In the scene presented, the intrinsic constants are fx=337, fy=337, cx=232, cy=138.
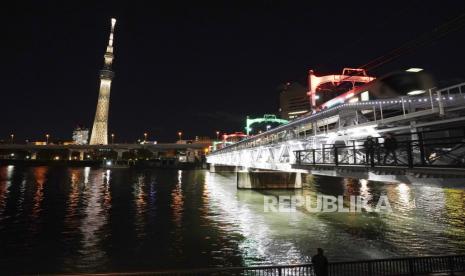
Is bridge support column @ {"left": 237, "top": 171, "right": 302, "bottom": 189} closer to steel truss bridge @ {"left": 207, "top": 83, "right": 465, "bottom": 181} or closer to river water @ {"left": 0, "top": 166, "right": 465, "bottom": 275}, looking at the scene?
river water @ {"left": 0, "top": 166, "right": 465, "bottom": 275}

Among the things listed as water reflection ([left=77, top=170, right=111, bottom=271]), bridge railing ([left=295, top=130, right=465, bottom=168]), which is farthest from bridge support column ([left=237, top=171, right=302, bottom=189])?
bridge railing ([left=295, top=130, right=465, bottom=168])

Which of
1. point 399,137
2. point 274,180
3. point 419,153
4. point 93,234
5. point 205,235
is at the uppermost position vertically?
point 399,137

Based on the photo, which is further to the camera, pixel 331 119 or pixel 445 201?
pixel 445 201

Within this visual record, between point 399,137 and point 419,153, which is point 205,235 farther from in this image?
point 399,137

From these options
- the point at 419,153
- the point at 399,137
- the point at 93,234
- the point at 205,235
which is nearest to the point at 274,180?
the point at 205,235

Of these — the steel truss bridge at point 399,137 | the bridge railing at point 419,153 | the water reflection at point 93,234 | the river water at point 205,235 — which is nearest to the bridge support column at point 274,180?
the river water at point 205,235

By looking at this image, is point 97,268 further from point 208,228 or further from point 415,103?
point 415,103

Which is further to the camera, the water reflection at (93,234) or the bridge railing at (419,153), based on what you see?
the water reflection at (93,234)

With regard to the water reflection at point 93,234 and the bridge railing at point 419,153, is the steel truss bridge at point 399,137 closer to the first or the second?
the bridge railing at point 419,153

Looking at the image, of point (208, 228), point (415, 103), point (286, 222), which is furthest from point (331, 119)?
point (208, 228)

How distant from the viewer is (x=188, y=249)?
2264cm

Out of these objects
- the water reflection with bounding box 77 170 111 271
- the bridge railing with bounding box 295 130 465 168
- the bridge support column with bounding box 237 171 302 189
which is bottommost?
the water reflection with bounding box 77 170 111 271

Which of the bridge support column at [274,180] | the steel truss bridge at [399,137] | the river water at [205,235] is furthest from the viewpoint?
the bridge support column at [274,180]

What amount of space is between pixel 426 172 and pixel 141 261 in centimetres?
1599
